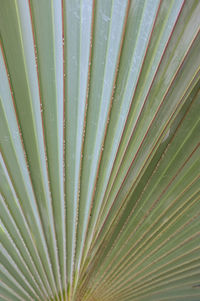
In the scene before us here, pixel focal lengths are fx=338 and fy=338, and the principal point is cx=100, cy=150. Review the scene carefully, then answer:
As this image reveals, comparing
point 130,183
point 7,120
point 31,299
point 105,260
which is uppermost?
point 7,120

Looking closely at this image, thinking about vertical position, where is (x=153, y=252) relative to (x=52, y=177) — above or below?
below

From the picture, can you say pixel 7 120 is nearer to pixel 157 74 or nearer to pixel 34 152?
pixel 34 152

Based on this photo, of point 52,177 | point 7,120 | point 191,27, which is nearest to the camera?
point 191,27

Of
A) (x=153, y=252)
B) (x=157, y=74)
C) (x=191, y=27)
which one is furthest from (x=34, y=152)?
(x=153, y=252)

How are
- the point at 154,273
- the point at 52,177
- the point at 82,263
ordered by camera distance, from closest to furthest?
the point at 52,177, the point at 82,263, the point at 154,273

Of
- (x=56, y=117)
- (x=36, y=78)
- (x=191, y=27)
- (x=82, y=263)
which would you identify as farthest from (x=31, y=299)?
(x=191, y=27)

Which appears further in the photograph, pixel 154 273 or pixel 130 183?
pixel 154 273

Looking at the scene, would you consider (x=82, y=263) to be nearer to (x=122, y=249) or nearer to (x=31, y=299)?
(x=122, y=249)
